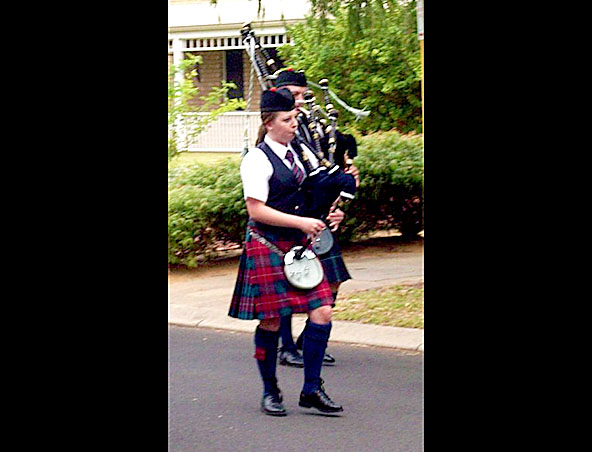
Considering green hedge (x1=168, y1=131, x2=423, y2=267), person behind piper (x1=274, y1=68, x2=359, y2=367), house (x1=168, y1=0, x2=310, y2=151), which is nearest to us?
person behind piper (x1=274, y1=68, x2=359, y2=367)

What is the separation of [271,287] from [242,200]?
14.4ft

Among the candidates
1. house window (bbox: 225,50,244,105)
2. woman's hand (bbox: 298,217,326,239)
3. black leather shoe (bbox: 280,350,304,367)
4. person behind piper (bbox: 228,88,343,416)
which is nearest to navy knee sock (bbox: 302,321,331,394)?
person behind piper (bbox: 228,88,343,416)

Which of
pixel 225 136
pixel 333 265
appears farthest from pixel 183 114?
pixel 225 136

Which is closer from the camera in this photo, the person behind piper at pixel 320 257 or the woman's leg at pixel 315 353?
the woman's leg at pixel 315 353

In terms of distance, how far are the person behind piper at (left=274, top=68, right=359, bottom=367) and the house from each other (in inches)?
443

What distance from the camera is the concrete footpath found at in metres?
7.15

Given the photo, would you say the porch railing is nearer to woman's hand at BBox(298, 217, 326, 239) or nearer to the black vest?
the black vest

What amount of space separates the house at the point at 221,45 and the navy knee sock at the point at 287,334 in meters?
11.2

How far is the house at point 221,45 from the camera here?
733 inches

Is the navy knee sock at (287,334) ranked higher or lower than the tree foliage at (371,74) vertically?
lower

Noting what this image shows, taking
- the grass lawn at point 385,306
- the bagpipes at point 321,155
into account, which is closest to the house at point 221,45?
the grass lawn at point 385,306

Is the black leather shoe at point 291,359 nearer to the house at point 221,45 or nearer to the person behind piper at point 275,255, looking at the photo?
the person behind piper at point 275,255

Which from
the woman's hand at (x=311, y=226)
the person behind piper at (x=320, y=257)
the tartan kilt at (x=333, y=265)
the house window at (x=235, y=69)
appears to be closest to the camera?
the woman's hand at (x=311, y=226)
